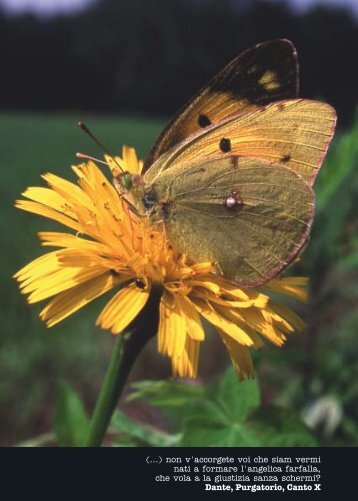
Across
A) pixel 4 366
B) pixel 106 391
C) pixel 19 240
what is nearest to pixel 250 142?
pixel 106 391

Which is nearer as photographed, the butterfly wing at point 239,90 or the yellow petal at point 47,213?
the yellow petal at point 47,213

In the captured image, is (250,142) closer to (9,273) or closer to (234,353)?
(234,353)

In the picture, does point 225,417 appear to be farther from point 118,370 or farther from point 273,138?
point 273,138

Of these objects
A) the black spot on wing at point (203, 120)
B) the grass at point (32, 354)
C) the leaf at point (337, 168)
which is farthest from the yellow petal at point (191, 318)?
the grass at point (32, 354)

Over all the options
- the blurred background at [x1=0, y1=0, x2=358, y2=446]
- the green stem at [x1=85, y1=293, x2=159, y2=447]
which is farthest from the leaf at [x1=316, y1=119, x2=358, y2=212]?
the green stem at [x1=85, y1=293, x2=159, y2=447]

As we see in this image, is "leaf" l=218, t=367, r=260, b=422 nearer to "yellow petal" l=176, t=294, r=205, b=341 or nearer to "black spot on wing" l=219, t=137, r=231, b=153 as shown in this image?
"yellow petal" l=176, t=294, r=205, b=341

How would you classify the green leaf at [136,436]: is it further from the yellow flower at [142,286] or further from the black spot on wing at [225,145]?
the black spot on wing at [225,145]

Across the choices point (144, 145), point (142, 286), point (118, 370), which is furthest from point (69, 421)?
point (144, 145)
